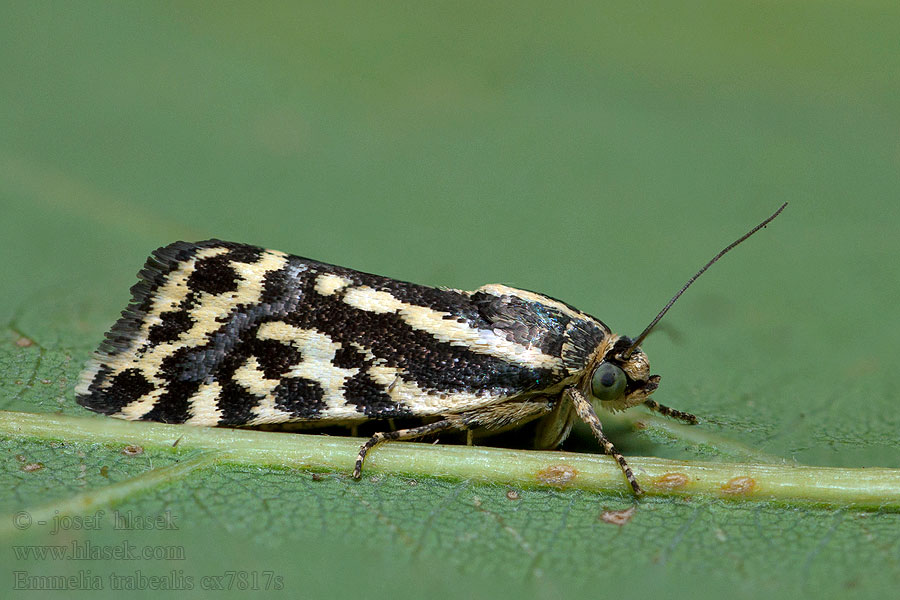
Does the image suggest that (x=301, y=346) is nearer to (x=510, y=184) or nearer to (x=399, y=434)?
(x=399, y=434)

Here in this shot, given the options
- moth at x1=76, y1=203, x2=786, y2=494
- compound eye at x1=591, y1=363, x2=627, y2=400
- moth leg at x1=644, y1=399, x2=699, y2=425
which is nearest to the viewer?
moth at x1=76, y1=203, x2=786, y2=494

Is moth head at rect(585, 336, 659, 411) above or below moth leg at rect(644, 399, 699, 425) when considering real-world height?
above

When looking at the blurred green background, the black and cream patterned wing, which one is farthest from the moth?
the blurred green background

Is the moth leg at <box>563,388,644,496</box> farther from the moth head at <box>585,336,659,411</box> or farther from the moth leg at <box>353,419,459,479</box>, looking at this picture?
the moth leg at <box>353,419,459,479</box>

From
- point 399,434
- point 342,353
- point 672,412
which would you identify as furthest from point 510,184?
point 399,434

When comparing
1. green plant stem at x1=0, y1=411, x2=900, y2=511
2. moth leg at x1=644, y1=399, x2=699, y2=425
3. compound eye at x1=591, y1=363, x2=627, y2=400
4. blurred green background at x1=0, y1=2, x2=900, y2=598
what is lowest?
green plant stem at x1=0, y1=411, x2=900, y2=511

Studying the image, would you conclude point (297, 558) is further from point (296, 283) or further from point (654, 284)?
point (654, 284)

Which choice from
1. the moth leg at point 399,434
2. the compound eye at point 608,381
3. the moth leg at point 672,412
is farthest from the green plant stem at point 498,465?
the moth leg at point 672,412

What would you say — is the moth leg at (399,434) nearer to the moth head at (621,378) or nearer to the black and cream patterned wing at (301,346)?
the black and cream patterned wing at (301,346)
